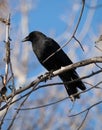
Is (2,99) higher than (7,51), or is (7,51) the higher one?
(7,51)

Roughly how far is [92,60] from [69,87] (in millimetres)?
1720

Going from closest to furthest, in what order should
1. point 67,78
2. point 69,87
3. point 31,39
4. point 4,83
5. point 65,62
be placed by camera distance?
1. point 4,83
2. point 69,87
3. point 67,78
4. point 65,62
5. point 31,39

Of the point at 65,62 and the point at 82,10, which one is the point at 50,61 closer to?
the point at 65,62

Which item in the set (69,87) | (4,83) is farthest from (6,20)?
(69,87)

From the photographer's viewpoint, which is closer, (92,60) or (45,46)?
(92,60)

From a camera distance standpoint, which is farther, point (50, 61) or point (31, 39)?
point (31, 39)

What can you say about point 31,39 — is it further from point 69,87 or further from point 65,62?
point 69,87

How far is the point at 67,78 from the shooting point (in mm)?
4594

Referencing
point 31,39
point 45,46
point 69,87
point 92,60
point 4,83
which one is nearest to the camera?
point 92,60

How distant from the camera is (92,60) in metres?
2.57

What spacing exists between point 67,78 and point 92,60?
2034 mm

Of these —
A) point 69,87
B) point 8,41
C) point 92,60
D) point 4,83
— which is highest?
point 8,41

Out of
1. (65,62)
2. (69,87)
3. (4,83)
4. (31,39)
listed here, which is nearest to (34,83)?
(4,83)

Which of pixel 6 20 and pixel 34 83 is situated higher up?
pixel 6 20
